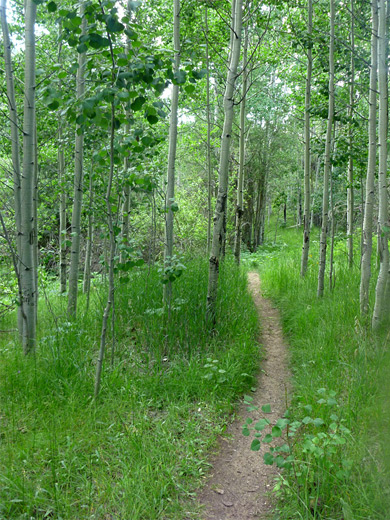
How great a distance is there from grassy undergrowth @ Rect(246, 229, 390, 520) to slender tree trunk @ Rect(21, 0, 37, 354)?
3011mm

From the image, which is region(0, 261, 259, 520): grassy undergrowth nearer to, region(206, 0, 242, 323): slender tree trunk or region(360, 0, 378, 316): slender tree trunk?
region(206, 0, 242, 323): slender tree trunk

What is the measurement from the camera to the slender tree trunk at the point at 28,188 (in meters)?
3.79

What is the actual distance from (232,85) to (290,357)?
3.65m

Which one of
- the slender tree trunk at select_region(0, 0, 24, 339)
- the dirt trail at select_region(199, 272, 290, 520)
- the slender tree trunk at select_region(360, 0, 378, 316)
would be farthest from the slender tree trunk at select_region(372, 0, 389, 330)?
the slender tree trunk at select_region(0, 0, 24, 339)

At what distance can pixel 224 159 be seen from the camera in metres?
4.80

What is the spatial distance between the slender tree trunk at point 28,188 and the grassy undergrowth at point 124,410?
0.33 metres

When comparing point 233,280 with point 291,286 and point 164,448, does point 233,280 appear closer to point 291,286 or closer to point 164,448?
point 291,286

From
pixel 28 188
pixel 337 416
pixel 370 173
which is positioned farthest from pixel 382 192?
pixel 28 188

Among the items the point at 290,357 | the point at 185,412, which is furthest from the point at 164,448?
the point at 290,357

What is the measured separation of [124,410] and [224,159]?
3286 mm

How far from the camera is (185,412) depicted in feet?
11.5

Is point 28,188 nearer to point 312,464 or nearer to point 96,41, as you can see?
point 96,41

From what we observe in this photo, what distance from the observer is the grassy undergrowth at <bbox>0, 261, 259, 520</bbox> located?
96.5 inches

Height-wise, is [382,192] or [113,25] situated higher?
[113,25]
